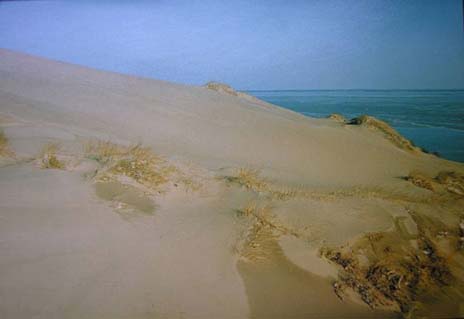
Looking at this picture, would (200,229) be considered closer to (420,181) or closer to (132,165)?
(132,165)

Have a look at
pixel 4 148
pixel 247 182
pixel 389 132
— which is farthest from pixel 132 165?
pixel 389 132

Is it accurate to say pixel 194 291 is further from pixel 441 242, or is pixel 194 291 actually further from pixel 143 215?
pixel 441 242

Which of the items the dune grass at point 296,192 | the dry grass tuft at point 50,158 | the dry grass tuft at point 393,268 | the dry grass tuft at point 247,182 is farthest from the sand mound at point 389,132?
the dry grass tuft at point 50,158

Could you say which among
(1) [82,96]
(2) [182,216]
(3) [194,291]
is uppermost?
(1) [82,96]

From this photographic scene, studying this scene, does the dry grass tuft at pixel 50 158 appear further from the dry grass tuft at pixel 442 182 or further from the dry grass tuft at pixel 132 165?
the dry grass tuft at pixel 442 182

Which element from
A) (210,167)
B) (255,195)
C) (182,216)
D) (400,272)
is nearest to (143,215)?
(182,216)

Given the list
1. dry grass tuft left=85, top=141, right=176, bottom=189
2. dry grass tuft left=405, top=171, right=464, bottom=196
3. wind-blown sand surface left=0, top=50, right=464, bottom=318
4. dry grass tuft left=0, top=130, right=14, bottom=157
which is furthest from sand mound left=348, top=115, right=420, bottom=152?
dry grass tuft left=0, top=130, right=14, bottom=157

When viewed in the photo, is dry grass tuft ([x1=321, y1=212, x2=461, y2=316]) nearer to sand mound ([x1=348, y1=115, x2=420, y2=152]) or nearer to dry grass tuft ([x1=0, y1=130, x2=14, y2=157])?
dry grass tuft ([x1=0, y1=130, x2=14, y2=157])
